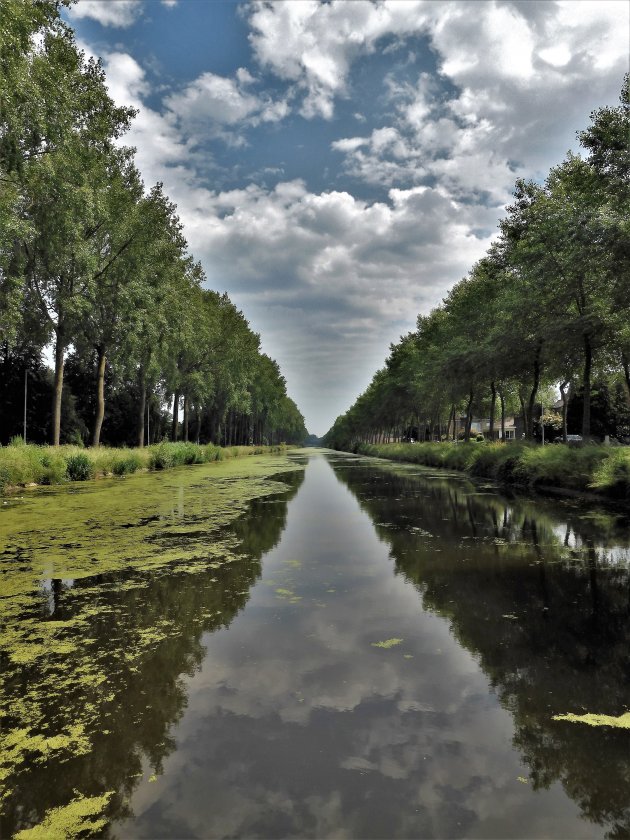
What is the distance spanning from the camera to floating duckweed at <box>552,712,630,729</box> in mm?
3021

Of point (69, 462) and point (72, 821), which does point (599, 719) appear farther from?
point (69, 462)

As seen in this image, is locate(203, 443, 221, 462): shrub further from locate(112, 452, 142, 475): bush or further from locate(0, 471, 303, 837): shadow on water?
locate(0, 471, 303, 837): shadow on water

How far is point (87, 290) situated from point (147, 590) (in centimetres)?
2070

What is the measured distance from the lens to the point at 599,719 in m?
3.08

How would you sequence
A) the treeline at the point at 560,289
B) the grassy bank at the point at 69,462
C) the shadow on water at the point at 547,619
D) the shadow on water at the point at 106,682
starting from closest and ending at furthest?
the shadow on water at the point at 106,682 < the shadow on water at the point at 547,619 < the treeline at the point at 560,289 < the grassy bank at the point at 69,462

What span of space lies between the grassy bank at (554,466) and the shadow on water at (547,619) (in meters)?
2.72

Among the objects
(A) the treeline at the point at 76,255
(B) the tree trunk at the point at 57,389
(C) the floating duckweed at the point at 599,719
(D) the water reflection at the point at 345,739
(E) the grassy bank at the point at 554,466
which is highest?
(A) the treeline at the point at 76,255

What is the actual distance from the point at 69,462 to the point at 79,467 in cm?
60

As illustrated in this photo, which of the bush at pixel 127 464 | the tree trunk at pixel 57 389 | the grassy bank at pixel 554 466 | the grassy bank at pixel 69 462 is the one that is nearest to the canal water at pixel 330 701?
the grassy bank at pixel 554 466

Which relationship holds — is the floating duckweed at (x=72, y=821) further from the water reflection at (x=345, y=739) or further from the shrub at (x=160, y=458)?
the shrub at (x=160, y=458)

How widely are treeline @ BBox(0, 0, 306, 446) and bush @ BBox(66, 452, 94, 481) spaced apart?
326 centimetres

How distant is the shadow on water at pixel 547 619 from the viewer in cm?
268

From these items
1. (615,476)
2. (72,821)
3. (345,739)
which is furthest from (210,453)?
(72,821)

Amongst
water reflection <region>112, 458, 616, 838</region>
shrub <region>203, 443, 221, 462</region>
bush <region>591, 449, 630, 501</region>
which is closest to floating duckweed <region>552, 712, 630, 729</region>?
water reflection <region>112, 458, 616, 838</region>
